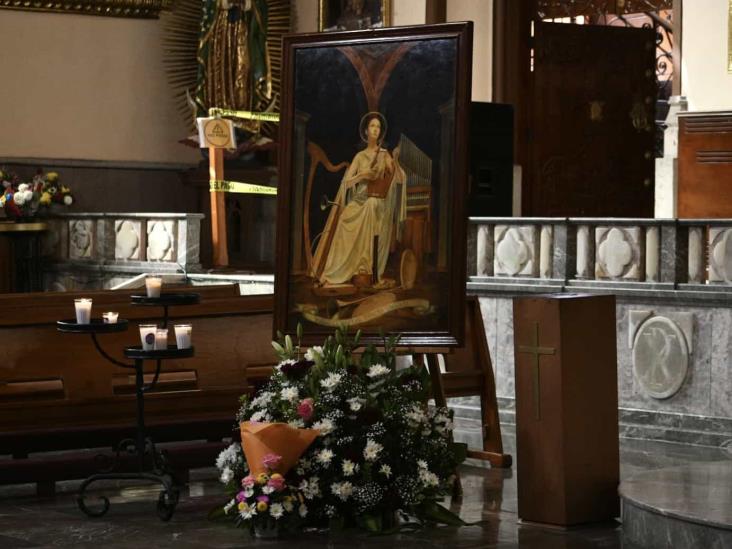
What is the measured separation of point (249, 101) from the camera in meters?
14.9

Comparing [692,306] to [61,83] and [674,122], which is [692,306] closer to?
[674,122]

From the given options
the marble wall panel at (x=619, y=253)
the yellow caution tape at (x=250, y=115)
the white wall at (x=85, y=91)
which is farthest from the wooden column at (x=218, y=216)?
the marble wall panel at (x=619, y=253)

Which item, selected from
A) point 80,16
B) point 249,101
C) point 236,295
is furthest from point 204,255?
point 236,295

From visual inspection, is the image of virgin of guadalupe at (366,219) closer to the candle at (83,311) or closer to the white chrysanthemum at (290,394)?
the white chrysanthemum at (290,394)

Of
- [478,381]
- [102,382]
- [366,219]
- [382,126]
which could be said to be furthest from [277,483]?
[478,381]

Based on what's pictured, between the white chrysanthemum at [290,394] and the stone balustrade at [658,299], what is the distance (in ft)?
11.1

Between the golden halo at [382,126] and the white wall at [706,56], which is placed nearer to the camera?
the golden halo at [382,126]

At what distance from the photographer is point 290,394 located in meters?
6.44

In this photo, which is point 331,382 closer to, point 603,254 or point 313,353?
point 313,353

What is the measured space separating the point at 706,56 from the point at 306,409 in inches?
247

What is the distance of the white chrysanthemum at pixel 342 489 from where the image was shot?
6.25 metres

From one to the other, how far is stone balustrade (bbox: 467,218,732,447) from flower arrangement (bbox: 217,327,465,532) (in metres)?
2.79

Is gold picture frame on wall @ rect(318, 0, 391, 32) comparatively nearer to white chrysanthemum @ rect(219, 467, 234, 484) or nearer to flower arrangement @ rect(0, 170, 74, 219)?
flower arrangement @ rect(0, 170, 74, 219)

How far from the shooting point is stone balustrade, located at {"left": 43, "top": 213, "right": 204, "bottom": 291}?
40.7 ft
